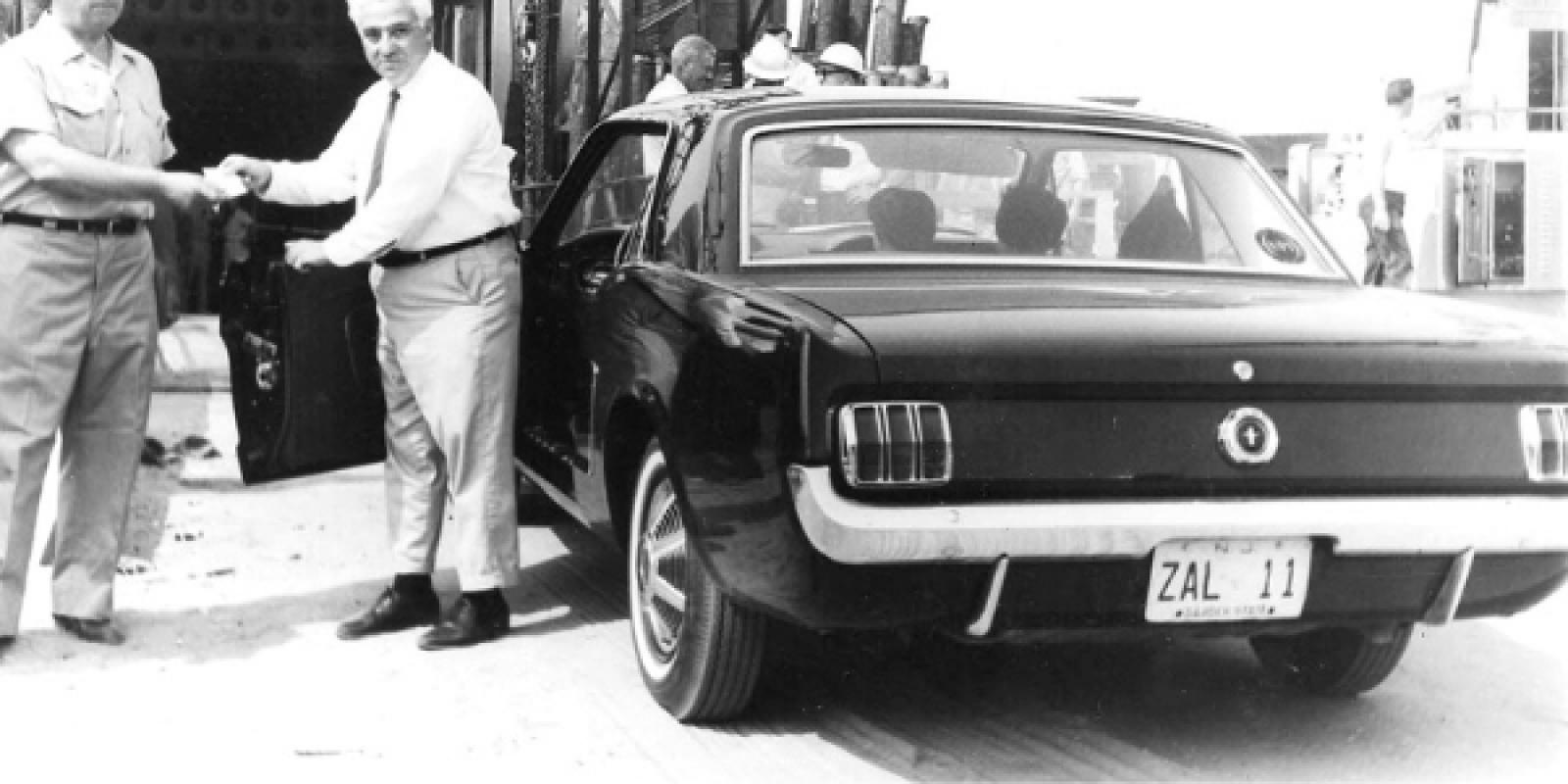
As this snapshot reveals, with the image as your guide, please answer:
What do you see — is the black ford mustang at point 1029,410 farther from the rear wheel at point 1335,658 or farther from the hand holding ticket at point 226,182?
the hand holding ticket at point 226,182

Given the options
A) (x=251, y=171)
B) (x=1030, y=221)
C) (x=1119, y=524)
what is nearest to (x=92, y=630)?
(x=251, y=171)

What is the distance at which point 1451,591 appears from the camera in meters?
3.60

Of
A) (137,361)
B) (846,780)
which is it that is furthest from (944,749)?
(137,361)

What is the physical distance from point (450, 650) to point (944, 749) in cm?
160

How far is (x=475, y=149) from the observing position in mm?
4957

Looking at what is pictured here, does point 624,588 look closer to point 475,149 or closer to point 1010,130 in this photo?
point 475,149

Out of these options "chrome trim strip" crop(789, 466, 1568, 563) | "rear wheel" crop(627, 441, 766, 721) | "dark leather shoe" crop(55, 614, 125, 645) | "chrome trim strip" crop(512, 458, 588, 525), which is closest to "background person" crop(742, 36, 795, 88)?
"chrome trim strip" crop(512, 458, 588, 525)

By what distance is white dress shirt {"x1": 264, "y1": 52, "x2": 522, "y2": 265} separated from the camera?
4742mm

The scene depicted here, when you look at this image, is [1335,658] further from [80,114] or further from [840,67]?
[840,67]

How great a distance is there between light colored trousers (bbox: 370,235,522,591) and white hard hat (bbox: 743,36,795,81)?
5131 mm

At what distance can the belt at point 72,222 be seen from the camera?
474cm

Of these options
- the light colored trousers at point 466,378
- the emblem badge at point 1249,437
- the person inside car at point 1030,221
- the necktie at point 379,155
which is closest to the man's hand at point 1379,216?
the person inside car at point 1030,221

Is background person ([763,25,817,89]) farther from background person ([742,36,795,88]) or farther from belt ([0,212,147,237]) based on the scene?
belt ([0,212,147,237])

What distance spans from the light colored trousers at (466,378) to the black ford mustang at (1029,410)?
0.51 metres
